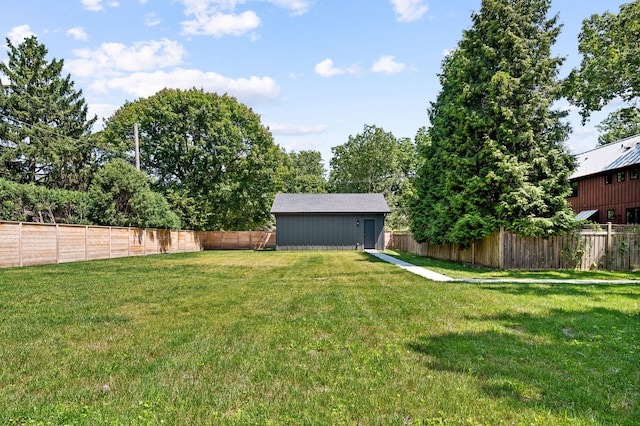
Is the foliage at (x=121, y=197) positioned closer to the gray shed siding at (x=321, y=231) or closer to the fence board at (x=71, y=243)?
the fence board at (x=71, y=243)

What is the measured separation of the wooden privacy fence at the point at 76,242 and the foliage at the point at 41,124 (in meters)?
11.1

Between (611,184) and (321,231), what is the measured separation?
18.3m

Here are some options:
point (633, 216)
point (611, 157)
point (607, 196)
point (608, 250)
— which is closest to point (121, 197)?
point (608, 250)

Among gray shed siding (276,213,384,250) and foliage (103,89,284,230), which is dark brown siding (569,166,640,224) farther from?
foliage (103,89,284,230)

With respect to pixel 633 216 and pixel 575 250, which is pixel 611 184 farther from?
pixel 575 250

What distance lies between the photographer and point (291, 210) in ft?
94.1

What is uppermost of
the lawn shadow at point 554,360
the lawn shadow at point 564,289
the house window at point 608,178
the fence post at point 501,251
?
the house window at point 608,178

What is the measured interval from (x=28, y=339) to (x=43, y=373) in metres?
1.45

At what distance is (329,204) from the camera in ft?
97.6

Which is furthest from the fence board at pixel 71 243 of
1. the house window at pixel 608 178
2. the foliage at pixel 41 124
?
the house window at pixel 608 178

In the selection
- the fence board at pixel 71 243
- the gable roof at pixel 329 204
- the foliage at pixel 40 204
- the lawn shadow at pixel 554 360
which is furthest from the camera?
the gable roof at pixel 329 204

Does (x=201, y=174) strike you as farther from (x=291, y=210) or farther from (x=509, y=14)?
(x=509, y=14)

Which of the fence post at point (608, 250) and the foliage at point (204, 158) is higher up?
the foliage at point (204, 158)

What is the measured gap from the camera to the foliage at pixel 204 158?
102 ft
